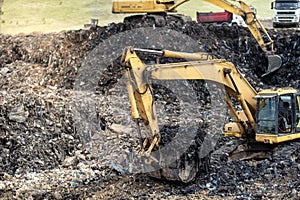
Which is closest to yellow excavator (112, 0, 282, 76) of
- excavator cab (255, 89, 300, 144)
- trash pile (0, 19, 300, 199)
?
trash pile (0, 19, 300, 199)

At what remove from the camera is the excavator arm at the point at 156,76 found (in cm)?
995

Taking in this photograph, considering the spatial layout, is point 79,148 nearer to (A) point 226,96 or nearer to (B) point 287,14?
(A) point 226,96

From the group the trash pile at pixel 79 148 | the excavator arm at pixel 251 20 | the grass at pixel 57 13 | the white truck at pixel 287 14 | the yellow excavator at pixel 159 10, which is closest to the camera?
the trash pile at pixel 79 148

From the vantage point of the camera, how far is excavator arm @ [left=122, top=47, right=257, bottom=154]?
9953 mm

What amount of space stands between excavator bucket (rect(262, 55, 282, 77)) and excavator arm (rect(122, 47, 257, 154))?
830 centimetres

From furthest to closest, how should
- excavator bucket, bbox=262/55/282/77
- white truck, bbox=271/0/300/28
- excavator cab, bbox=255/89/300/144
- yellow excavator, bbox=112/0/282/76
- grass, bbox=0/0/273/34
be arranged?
1. grass, bbox=0/0/273/34
2. white truck, bbox=271/0/300/28
3. excavator bucket, bbox=262/55/282/77
4. yellow excavator, bbox=112/0/282/76
5. excavator cab, bbox=255/89/300/144

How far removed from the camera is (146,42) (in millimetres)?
17594

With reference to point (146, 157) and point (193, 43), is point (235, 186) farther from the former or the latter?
point (193, 43)

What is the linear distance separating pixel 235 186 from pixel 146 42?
7.99 metres

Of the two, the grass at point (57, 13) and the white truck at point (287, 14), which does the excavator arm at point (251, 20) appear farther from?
the grass at point (57, 13)

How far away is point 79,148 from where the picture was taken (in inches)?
513

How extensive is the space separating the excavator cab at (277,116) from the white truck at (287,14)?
15.1 m

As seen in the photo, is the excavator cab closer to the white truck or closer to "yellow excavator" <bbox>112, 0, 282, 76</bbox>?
"yellow excavator" <bbox>112, 0, 282, 76</bbox>

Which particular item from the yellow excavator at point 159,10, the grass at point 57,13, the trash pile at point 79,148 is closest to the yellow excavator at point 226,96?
the trash pile at point 79,148
